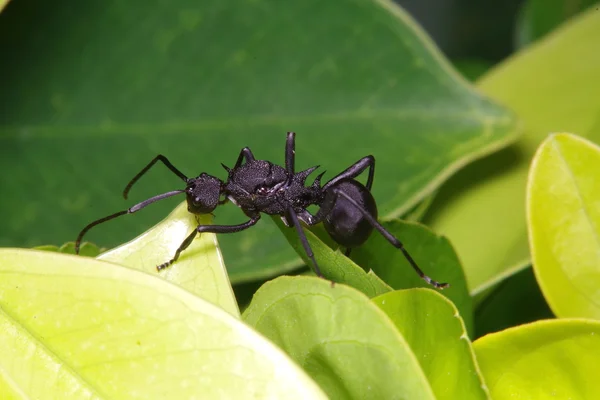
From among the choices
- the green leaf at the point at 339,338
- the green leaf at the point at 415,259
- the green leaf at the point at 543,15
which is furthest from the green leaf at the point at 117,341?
the green leaf at the point at 543,15

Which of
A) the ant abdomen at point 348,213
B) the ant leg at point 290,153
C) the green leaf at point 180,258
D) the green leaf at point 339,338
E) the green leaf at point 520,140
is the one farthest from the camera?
the ant leg at point 290,153

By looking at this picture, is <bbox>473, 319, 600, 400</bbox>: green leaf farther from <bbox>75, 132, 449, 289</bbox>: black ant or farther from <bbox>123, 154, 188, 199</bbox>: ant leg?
<bbox>123, 154, 188, 199</bbox>: ant leg

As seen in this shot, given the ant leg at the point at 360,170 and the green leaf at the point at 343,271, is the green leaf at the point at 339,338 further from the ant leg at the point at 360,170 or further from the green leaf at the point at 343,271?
the ant leg at the point at 360,170

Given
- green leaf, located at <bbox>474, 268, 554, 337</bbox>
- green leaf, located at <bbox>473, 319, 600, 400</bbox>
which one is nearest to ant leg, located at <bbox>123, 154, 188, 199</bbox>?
green leaf, located at <bbox>474, 268, 554, 337</bbox>

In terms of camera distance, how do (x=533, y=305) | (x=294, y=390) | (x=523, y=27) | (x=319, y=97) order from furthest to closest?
(x=523, y=27)
(x=319, y=97)
(x=533, y=305)
(x=294, y=390)

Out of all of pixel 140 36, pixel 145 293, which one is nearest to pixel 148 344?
pixel 145 293

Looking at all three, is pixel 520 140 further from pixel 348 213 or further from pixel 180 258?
pixel 180 258

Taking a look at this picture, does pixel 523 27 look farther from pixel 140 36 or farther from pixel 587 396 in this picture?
pixel 587 396
